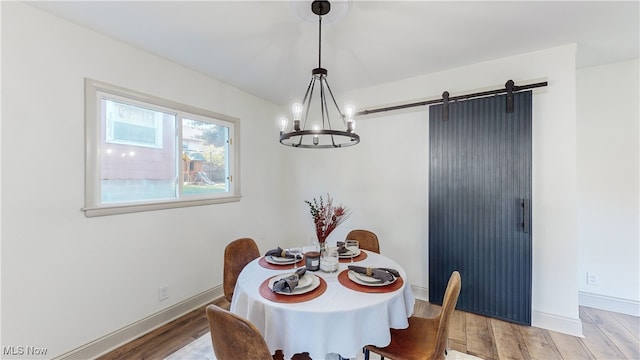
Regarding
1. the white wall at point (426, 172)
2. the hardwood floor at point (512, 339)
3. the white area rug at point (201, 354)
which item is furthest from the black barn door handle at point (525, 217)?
the white area rug at point (201, 354)

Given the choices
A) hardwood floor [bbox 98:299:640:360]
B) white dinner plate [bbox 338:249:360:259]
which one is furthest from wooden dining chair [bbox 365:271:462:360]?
hardwood floor [bbox 98:299:640:360]

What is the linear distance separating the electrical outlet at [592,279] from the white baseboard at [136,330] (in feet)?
13.7

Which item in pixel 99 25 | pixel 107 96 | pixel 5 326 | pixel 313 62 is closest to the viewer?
pixel 5 326

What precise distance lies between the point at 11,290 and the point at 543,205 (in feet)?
14.0

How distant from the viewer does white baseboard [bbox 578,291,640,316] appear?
2.58 meters

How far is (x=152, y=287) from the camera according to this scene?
8.02 feet

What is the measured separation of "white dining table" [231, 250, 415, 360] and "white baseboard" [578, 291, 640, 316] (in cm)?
278

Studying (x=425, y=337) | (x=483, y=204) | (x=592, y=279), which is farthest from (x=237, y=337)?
(x=592, y=279)

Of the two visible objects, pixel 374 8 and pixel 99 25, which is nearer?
pixel 374 8

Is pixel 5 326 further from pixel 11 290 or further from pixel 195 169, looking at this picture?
pixel 195 169

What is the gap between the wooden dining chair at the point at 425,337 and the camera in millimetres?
1314

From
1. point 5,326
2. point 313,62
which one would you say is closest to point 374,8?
point 313,62

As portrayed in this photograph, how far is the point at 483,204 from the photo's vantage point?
2617mm

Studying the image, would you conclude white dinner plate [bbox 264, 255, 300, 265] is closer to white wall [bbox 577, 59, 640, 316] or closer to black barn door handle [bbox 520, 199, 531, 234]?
black barn door handle [bbox 520, 199, 531, 234]
